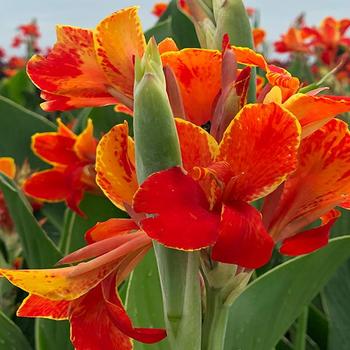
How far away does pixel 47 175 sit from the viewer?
119cm

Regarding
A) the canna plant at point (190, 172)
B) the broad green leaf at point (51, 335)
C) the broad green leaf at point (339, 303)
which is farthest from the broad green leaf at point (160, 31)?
the canna plant at point (190, 172)

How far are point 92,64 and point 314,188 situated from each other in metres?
0.18

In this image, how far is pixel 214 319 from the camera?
47 centimetres

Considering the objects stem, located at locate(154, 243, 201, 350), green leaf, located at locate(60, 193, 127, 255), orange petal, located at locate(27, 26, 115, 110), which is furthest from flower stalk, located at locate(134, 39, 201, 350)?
green leaf, located at locate(60, 193, 127, 255)

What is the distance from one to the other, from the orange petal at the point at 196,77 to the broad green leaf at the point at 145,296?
30 cm

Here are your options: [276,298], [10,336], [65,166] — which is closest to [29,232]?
[10,336]

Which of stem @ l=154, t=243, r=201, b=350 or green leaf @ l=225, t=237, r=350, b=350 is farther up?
stem @ l=154, t=243, r=201, b=350

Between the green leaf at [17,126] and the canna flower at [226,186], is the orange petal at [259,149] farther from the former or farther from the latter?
the green leaf at [17,126]

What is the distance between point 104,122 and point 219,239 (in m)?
0.98

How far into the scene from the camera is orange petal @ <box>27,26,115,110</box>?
518mm

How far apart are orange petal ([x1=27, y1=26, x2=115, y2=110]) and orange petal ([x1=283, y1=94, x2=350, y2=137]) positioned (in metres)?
0.14

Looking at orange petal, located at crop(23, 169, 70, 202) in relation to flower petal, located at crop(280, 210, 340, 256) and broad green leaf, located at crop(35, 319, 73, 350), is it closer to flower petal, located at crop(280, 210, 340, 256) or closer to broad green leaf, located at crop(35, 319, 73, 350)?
broad green leaf, located at crop(35, 319, 73, 350)

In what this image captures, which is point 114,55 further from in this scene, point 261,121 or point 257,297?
point 257,297

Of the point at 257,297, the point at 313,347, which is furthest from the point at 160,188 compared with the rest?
the point at 313,347
